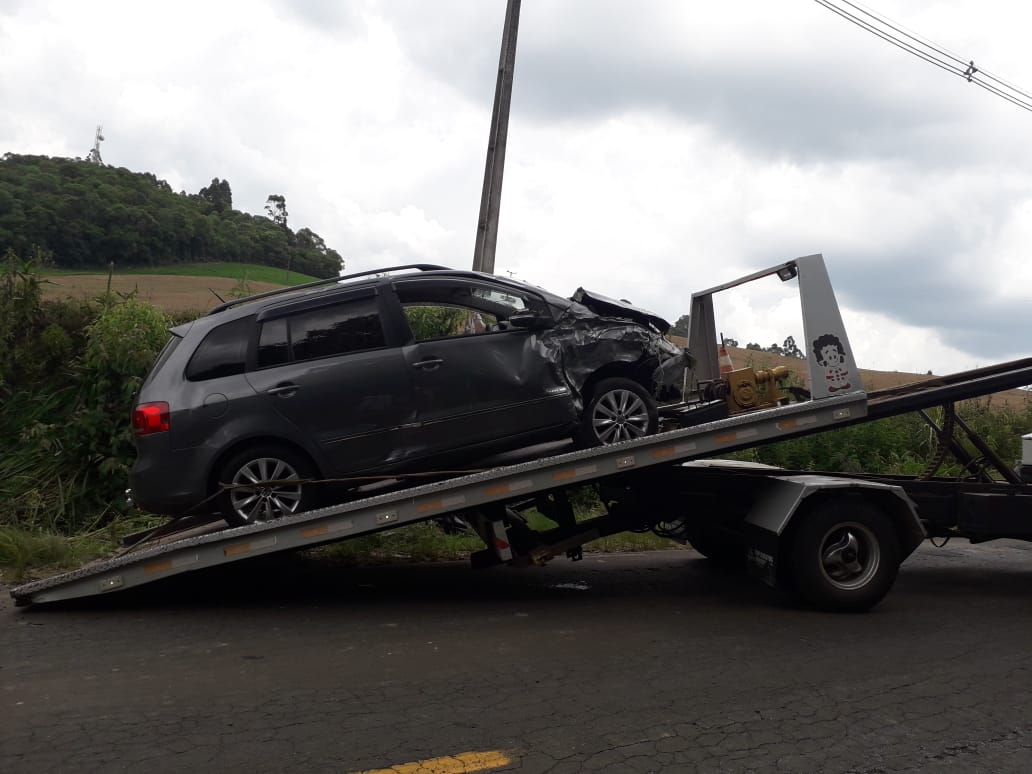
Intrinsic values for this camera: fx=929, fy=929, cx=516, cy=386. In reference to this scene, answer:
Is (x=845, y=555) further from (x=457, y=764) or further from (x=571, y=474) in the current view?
(x=457, y=764)

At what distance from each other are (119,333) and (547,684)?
26.2 feet

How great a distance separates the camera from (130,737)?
409cm

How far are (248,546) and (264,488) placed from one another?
0.46 metres

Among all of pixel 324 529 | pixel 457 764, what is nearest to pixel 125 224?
pixel 324 529

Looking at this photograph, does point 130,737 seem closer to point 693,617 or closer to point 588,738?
point 588,738

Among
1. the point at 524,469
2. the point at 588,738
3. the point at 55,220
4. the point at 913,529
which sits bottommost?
the point at 588,738

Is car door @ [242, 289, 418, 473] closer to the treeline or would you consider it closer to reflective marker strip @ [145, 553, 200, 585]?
reflective marker strip @ [145, 553, 200, 585]

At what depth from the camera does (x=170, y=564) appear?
6.19 metres

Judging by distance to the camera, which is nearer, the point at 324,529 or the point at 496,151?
the point at 324,529

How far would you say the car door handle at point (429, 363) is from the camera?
21.8ft

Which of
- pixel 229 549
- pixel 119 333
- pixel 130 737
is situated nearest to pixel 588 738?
pixel 130 737

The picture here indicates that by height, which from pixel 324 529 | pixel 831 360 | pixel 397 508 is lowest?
pixel 324 529

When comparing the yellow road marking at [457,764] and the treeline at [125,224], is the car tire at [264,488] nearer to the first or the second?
the yellow road marking at [457,764]

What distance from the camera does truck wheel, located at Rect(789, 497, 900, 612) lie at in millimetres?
6586
